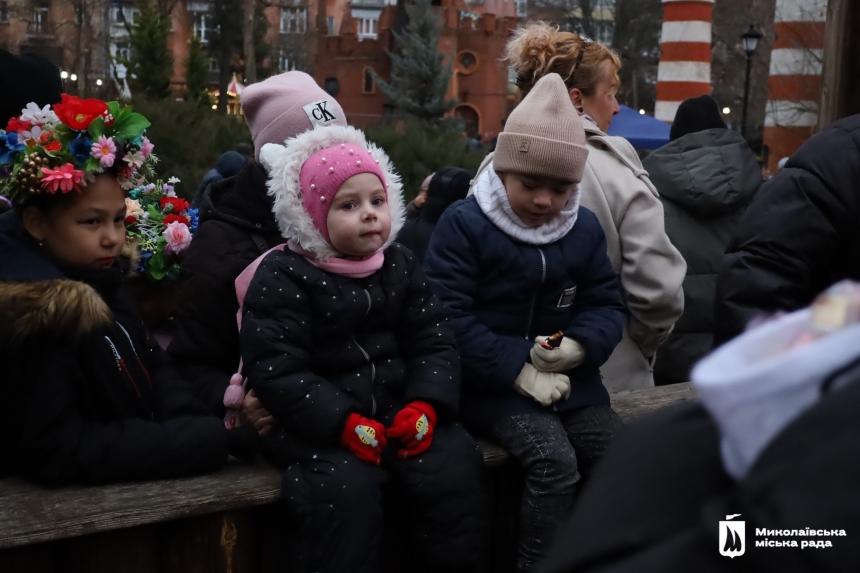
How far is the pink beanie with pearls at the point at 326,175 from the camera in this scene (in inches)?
124

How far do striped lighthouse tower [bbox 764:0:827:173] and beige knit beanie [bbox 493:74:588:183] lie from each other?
13.5m

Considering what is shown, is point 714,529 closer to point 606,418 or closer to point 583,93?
point 606,418

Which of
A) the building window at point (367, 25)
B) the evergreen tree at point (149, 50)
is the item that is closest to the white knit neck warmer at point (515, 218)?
the evergreen tree at point (149, 50)

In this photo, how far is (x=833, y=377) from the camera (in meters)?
1.02

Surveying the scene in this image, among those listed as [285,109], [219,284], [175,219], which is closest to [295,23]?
[285,109]

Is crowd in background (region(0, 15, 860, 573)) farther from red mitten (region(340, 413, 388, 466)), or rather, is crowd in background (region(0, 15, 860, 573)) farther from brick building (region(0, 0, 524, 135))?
brick building (region(0, 0, 524, 135))

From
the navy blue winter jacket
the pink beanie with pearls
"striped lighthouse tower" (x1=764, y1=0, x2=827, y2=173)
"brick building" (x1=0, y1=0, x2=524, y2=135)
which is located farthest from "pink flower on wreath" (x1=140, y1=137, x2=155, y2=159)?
"brick building" (x1=0, y1=0, x2=524, y2=135)

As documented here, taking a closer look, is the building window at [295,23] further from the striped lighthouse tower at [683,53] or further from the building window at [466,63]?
the striped lighthouse tower at [683,53]

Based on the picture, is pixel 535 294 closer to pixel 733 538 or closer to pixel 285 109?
pixel 285 109

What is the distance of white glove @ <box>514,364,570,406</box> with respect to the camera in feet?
11.0

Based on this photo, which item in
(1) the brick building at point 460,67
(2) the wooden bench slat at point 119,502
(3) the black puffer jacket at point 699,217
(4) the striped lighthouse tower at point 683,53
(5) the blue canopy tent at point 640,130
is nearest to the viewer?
(2) the wooden bench slat at point 119,502

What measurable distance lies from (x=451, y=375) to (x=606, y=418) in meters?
0.62

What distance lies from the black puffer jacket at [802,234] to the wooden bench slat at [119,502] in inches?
57.2

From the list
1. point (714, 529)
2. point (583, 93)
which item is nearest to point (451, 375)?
point (583, 93)
